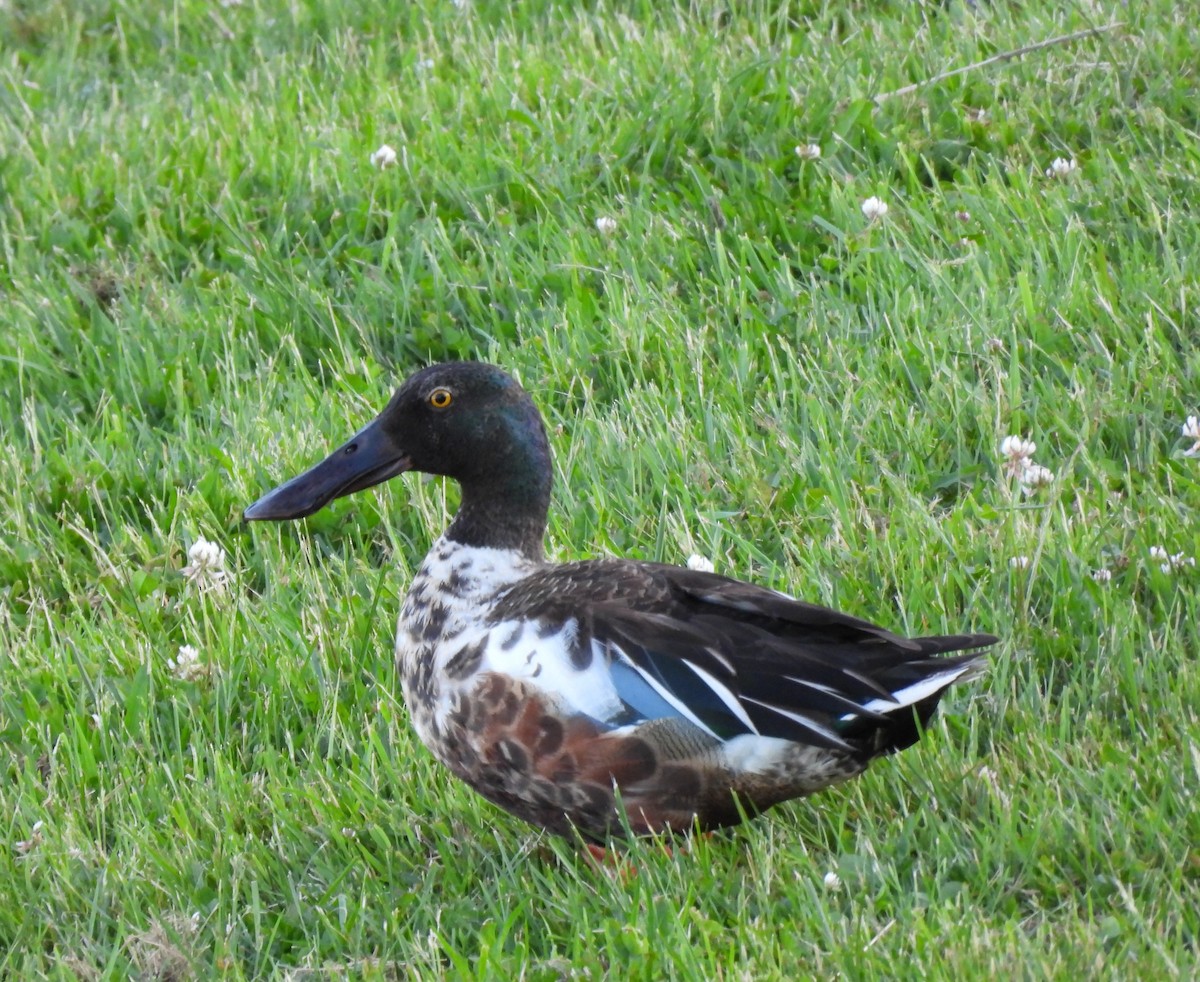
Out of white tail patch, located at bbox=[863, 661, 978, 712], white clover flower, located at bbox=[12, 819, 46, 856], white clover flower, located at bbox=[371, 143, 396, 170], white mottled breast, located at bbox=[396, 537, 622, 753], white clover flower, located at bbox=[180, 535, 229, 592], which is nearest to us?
white tail patch, located at bbox=[863, 661, 978, 712]

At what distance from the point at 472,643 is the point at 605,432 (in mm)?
1257

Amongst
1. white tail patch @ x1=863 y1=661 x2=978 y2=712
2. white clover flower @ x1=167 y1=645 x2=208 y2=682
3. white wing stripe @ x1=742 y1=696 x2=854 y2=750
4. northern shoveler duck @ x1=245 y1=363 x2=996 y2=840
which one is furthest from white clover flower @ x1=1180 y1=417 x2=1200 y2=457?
white clover flower @ x1=167 y1=645 x2=208 y2=682

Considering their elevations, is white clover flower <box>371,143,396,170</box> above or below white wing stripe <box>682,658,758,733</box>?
above

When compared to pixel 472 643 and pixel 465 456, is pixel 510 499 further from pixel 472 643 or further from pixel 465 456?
pixel 472 643

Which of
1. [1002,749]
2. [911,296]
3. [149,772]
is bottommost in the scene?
[149,772]

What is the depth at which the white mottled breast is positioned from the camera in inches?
121

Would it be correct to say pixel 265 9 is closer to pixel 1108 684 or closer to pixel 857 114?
pixel 857 114

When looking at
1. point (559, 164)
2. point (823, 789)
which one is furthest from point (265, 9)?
point (823, 789)

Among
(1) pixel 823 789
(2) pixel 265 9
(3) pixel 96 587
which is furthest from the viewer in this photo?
(2) pixel 265 9

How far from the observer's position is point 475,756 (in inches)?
124

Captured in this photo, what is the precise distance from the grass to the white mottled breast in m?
0.24

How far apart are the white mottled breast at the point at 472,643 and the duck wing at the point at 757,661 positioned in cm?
4

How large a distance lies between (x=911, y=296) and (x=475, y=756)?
2.14m

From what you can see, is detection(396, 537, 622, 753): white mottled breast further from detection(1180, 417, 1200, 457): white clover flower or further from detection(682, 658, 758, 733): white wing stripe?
detection(1180, 417, 1200, 457): white clover flower
